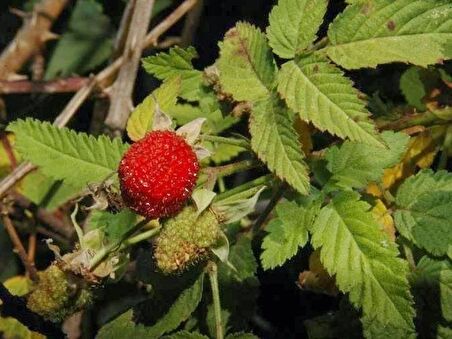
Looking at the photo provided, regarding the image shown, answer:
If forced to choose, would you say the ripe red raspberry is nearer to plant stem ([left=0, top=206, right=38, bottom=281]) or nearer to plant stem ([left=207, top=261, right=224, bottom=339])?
plant stem ([left=207, top=261, right=224, bottom=339])

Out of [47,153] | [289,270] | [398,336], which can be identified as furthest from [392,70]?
[47,153]

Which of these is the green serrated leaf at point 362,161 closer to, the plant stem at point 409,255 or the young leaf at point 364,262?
the young leaf at point 364,262

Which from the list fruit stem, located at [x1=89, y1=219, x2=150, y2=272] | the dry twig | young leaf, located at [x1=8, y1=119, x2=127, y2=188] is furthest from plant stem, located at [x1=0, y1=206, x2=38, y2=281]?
fruit stem, located at [x1=89, y1=219, x2=150, y2=272]

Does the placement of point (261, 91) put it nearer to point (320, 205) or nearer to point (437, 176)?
point (320, 205)

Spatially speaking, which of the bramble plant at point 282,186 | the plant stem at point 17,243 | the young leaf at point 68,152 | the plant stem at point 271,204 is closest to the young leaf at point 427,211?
the bramble plant at point 282,186

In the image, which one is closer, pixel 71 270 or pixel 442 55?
pixel 442 55

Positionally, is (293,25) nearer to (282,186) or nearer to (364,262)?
(282,186)
